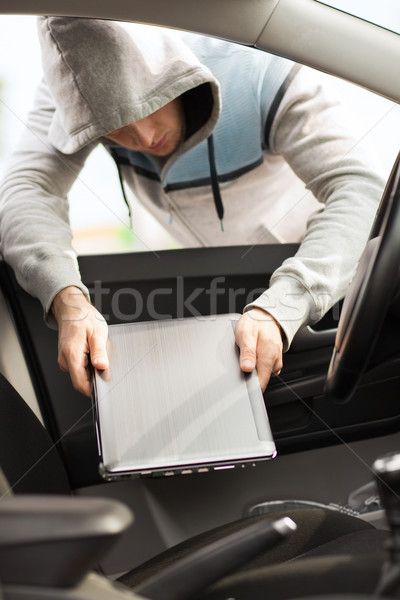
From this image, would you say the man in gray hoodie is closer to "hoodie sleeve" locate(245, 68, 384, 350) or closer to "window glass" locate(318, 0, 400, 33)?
"hoodie sleeve" locate(245, 68, 384, 350)

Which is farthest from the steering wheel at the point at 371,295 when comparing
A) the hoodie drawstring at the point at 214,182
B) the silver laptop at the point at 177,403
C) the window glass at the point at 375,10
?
the hoodie drawstring at the point at 214,182

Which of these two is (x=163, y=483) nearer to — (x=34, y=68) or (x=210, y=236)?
(x=210, y=236)

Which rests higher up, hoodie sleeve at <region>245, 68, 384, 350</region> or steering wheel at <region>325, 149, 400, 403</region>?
steering wheel at <region>325, 149, 400, 403</region>

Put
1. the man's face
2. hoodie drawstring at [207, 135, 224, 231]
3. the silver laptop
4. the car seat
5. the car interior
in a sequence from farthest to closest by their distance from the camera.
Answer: hoodie drawstring at [207, 135, 224, 231] < the man's face < the silver laptop < the car seat < the car interior

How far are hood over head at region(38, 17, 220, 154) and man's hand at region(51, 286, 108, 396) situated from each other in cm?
28

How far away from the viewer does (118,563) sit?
3.50ft

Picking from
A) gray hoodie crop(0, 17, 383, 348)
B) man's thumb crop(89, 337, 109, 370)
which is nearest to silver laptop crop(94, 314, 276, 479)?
man's thumb crop(89, 337, 109, 370)

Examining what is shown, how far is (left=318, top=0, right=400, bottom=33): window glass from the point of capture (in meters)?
0.89

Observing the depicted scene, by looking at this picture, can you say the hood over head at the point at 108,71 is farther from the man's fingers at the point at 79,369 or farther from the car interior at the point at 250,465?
the man's fingers at the point at 79,369

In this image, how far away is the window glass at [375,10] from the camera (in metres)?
0.89

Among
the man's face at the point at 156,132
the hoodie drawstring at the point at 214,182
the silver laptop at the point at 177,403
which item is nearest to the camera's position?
the silver laptop at the point at 177,403

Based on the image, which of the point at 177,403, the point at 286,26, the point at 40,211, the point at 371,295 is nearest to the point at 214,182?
the point at 40,211

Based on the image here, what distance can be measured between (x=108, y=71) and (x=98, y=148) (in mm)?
381

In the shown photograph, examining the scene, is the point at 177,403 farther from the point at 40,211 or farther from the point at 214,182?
the point at 214,182
